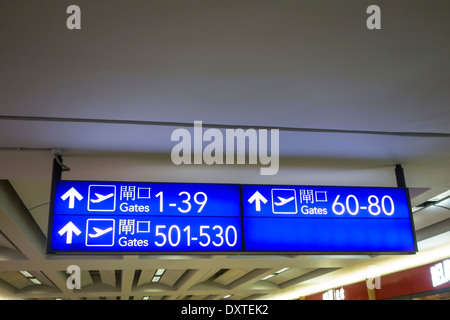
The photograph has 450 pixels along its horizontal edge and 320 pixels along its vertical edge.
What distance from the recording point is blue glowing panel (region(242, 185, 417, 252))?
3779mm

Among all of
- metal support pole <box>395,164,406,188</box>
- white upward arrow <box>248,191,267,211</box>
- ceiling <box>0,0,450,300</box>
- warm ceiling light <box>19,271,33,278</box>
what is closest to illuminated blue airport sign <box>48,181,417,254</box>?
white upward arrow <box>248,191,267,211</box>

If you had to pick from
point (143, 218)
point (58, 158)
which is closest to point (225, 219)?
point (143, 218)

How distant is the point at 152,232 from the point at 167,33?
1662 millimetres

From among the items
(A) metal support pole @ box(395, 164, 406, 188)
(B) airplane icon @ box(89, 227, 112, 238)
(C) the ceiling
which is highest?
(C) the ceiling

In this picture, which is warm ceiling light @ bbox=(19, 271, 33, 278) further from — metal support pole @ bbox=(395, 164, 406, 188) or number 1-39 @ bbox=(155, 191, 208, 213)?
metal support pole @ bbox=(395, 164, 406, 188)

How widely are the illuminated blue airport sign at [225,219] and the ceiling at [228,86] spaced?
0.38m

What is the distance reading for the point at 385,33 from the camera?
2559 millimetres

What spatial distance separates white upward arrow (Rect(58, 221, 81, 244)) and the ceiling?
2.09 ft

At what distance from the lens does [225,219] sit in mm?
3779

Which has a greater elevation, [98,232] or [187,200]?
[187,200]

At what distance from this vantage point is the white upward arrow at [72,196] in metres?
3.63

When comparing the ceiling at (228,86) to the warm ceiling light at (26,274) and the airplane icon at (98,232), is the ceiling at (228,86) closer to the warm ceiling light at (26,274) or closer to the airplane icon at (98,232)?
the airplane icon at (98,232)

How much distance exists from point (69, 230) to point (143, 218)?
1.76ft

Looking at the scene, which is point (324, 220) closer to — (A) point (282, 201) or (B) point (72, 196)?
(A) point (282, 201)
